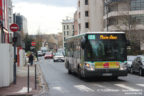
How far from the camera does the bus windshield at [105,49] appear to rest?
733 inches

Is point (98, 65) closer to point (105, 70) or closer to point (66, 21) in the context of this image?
point (105, 70)

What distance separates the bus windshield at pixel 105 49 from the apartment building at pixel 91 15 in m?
58.2

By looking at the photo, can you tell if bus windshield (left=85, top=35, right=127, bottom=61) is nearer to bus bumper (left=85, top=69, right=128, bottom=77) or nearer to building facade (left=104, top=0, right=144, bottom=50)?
bus bumper (left=85, top=69, right=128, bottom=77)

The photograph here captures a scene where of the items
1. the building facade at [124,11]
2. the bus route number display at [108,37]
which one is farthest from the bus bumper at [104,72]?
the building facade at [124,11]

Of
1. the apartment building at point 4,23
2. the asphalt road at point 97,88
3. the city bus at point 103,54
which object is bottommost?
the asphalt road at point 97,88

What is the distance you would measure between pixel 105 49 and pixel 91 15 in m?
59.9

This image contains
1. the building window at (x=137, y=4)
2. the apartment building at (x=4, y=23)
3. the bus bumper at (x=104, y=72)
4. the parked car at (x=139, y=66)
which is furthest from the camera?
the building window at (x=137, y=4)

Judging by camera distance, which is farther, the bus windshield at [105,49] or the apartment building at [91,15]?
the apartment building at [91,15]

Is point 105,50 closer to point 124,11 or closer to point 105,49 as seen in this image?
point 105,49

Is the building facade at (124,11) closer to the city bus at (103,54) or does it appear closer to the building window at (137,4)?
the building window at (137,4)

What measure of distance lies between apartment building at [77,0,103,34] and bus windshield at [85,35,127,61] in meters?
58.2

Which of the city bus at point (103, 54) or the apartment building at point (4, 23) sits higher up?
the apartment building at point (4, 23)

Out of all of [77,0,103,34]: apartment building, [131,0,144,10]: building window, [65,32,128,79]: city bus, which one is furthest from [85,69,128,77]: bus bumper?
[77,0,103,34]: apartment building

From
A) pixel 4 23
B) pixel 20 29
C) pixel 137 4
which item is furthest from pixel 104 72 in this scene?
pixel 137 4
